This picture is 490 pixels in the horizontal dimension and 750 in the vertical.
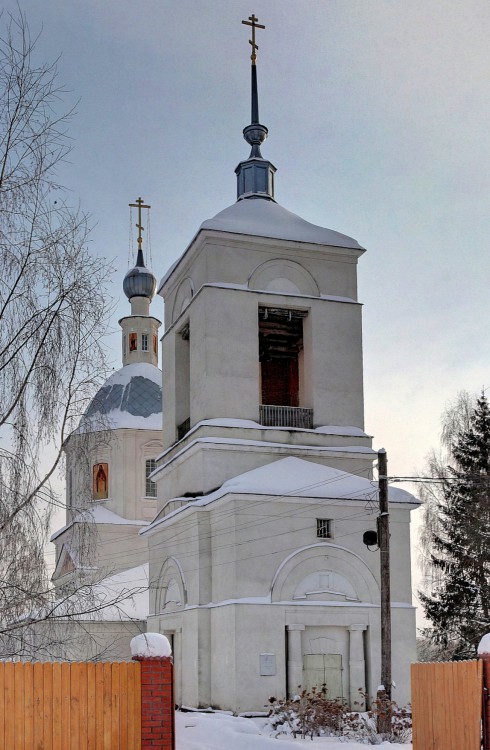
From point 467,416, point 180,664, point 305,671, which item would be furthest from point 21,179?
point 467,416

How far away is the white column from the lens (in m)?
20.8

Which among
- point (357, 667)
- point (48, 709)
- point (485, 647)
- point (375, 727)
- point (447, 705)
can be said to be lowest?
point (375, 727)

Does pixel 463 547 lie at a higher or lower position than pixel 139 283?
lower

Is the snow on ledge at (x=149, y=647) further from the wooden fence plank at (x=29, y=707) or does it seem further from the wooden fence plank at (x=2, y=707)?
the wooden fence plank at (x=2, y=707)

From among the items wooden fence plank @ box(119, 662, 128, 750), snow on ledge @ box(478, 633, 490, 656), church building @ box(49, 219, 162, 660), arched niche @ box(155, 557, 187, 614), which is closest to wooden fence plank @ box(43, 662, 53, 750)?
wooden fence plank @ box(119, 662, 128, 750)

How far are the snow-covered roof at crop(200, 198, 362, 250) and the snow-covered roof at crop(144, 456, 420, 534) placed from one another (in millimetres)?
5473

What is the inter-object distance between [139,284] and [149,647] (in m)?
32.9

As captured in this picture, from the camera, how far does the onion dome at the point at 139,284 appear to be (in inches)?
1692

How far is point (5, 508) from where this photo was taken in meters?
9.88

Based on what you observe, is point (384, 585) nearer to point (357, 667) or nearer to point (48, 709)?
point (357, 667)

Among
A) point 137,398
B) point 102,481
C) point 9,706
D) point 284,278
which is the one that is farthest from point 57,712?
point 137,398

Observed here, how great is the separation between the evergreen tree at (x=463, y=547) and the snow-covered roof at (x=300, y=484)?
9.22 meters

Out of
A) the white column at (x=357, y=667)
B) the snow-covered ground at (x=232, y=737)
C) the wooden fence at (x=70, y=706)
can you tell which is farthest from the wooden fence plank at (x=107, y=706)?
the white column at (x=357, y=667)

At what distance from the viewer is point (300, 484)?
2198cm
